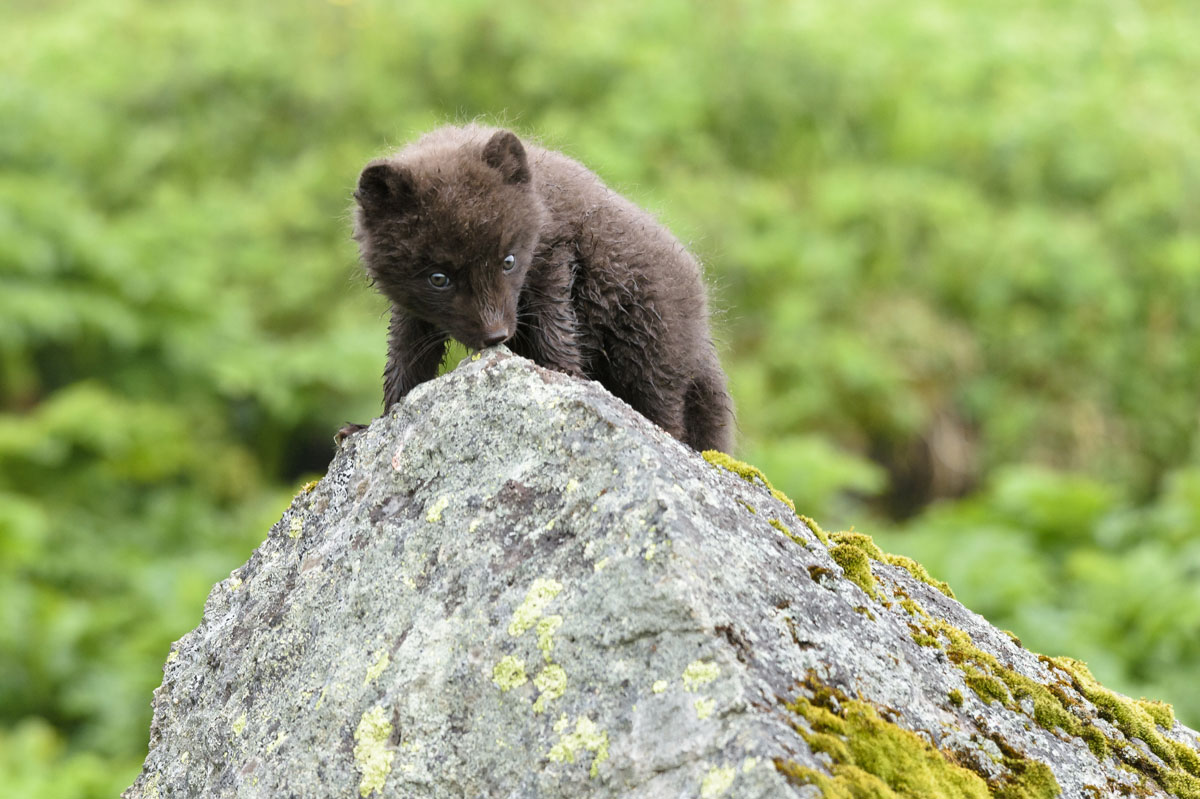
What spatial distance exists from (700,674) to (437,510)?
0.86 metres

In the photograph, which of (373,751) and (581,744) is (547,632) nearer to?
(581,744)

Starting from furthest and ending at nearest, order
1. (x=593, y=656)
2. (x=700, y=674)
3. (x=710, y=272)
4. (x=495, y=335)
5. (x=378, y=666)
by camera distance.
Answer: (x=710, y=272) → (x=495, y=335) → (x=378, y=666) → (x=593, y=656) → (x=700, y=674)

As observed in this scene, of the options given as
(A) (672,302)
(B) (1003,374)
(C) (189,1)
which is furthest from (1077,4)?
(A) (672,302)

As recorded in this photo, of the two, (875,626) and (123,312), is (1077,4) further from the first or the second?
(875,626)

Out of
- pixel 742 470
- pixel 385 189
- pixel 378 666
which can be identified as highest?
pixel 385 189

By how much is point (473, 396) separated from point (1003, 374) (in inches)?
328

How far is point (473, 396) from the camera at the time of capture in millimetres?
2975

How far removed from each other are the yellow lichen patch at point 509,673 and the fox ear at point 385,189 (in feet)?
5.13

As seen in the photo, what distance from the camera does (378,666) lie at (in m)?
2.70

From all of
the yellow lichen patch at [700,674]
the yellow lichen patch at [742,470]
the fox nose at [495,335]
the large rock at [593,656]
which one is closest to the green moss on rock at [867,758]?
the large rock at [593,656]

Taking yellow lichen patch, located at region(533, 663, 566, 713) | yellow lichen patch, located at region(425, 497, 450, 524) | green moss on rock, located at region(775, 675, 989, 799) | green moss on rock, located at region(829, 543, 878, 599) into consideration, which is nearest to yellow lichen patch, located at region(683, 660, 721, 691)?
green moss on rock, located at region(775, 675, 989, 799)

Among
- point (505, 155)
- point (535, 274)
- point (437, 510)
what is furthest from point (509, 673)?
point (505, 155)

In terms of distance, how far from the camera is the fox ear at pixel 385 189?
342 cm

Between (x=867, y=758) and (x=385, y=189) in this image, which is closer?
(x=867, y=758)
